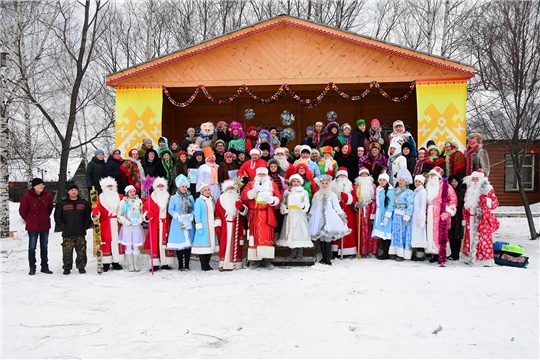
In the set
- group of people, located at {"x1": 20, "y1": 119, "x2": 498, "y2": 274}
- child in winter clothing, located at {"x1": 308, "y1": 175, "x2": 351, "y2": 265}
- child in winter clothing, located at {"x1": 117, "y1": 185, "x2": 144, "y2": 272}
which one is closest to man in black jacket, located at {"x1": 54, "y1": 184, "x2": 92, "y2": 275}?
group of people, located at {"x1": 20, "y1": 119, "x2": 498, "y2": 274}

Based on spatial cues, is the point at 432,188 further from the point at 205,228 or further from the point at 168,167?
the point at 168,167

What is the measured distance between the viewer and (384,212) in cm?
845

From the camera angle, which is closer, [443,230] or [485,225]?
[485,225]

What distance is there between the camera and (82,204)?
25.5 ft

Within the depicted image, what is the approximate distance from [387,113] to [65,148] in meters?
10.5

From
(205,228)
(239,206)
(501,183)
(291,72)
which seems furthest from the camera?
(501,183)

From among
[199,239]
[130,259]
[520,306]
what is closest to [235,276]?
[199,239]

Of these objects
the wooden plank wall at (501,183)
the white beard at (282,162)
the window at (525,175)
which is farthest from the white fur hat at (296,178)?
the wooden plank wall at (501,183)

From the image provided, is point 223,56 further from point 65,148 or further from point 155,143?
point 65,148

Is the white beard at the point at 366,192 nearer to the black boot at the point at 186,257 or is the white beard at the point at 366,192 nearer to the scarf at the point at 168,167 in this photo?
the black boot at the point at 186,257

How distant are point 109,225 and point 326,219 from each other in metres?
3.90

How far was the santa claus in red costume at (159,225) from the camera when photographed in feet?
26.3

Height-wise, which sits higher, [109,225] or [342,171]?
[342,171]

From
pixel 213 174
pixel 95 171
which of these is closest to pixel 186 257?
pixel 213 174
